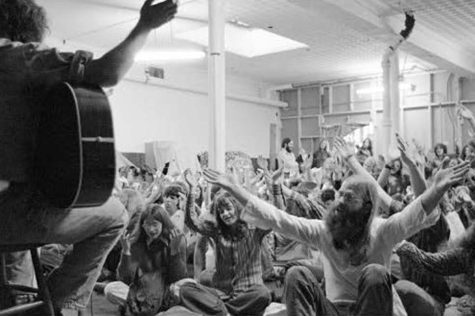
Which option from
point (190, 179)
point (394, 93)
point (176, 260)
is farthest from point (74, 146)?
point (394, 93)

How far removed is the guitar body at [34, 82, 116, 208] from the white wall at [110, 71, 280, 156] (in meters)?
9.37

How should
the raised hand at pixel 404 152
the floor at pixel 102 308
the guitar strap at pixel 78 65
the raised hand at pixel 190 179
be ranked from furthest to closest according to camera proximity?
the raised hand at pixel 190 179
the floor at pixel 102 308
the raised hand at pixel 404 152
the guitar strap at pixel 78 65

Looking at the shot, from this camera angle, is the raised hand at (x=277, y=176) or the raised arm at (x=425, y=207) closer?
the raised arm at (x=425, y=207)

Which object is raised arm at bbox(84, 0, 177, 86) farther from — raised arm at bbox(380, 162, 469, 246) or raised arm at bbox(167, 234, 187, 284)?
raised arm at bbox(167, 234, 187, 284)

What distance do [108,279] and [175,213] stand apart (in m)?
0.91

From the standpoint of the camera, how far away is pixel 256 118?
Result: 14945mm

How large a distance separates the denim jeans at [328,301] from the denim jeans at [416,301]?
77cm

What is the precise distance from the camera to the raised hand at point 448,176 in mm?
2543

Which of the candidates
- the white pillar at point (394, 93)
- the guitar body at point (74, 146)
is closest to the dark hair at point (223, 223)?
the guitar body at point (74, 146)

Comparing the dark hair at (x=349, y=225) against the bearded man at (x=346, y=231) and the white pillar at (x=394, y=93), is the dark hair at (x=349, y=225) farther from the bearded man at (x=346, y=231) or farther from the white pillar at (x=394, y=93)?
the white pillar at (x=394, y=93)

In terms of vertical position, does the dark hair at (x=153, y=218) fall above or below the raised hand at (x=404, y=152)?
below

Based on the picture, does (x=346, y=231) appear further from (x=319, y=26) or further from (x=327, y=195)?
(x=319, y=26)

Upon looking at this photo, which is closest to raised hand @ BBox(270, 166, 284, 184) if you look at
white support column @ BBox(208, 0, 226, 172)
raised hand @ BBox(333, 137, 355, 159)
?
raised hand @ BBox(333, 137, 355, 159)

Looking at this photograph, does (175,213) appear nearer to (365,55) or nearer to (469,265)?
(469,265)
